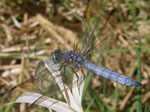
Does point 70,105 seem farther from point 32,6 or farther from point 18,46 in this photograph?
point 32,6

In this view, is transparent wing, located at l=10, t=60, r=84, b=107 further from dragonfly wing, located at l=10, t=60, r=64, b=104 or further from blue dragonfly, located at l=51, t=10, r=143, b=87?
blue dragonfly, located at l=51, t=10, r=143, b=87

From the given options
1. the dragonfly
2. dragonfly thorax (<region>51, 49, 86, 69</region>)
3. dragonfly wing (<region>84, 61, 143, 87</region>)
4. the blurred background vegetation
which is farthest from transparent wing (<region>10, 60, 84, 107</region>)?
the blurred background vegetation

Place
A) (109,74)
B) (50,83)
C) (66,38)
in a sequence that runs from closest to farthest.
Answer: (50,83), (109,74), (66,38)

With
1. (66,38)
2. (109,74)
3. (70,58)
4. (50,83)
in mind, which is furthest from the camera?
(66,38)

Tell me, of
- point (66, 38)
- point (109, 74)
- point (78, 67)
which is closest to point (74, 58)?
point (78, 67)

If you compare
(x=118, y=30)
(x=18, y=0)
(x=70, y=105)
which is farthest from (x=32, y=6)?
(x=70, y=105)

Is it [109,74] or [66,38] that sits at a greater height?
[66,38]

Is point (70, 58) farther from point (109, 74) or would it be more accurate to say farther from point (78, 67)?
point (109, 74)

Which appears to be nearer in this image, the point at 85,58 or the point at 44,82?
the point at 44,82

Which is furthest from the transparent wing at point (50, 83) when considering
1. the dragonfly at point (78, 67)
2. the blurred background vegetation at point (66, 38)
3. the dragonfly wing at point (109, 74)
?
the blurred background vegetation at point (66, 38)
